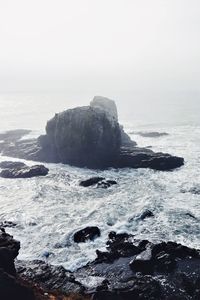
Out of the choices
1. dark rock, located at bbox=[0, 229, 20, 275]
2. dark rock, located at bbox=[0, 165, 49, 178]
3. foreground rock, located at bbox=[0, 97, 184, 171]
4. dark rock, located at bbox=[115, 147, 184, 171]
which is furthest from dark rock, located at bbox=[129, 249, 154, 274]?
dark rock, located at bbox=[0, 165, 49, 178]

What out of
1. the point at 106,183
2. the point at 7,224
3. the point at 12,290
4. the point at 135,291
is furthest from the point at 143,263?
the point at 106,183

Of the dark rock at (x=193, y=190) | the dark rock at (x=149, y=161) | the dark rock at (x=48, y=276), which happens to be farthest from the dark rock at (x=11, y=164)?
the dark rock at (x=48, y=276)

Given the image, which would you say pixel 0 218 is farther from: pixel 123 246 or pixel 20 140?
pixel 20 140

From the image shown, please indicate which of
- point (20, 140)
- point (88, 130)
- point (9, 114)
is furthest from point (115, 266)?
point (9, 114)

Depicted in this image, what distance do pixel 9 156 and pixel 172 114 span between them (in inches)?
2988

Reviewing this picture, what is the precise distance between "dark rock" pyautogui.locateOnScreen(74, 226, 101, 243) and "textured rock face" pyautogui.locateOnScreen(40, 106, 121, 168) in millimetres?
26433

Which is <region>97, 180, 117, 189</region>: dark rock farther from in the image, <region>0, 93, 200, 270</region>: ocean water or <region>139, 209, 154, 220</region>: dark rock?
<region>139, 209, 154, 220</region>: dark rock

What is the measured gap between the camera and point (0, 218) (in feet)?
146

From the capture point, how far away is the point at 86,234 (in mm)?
39656

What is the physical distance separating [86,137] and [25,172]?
12.2 m

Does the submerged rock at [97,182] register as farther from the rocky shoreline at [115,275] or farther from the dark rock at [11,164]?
the rocky shoreline at [115,275]

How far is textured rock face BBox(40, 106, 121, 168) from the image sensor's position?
65.5 meters

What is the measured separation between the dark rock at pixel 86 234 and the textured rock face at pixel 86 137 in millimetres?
26433

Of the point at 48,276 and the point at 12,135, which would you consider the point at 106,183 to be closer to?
the point at 48,276
